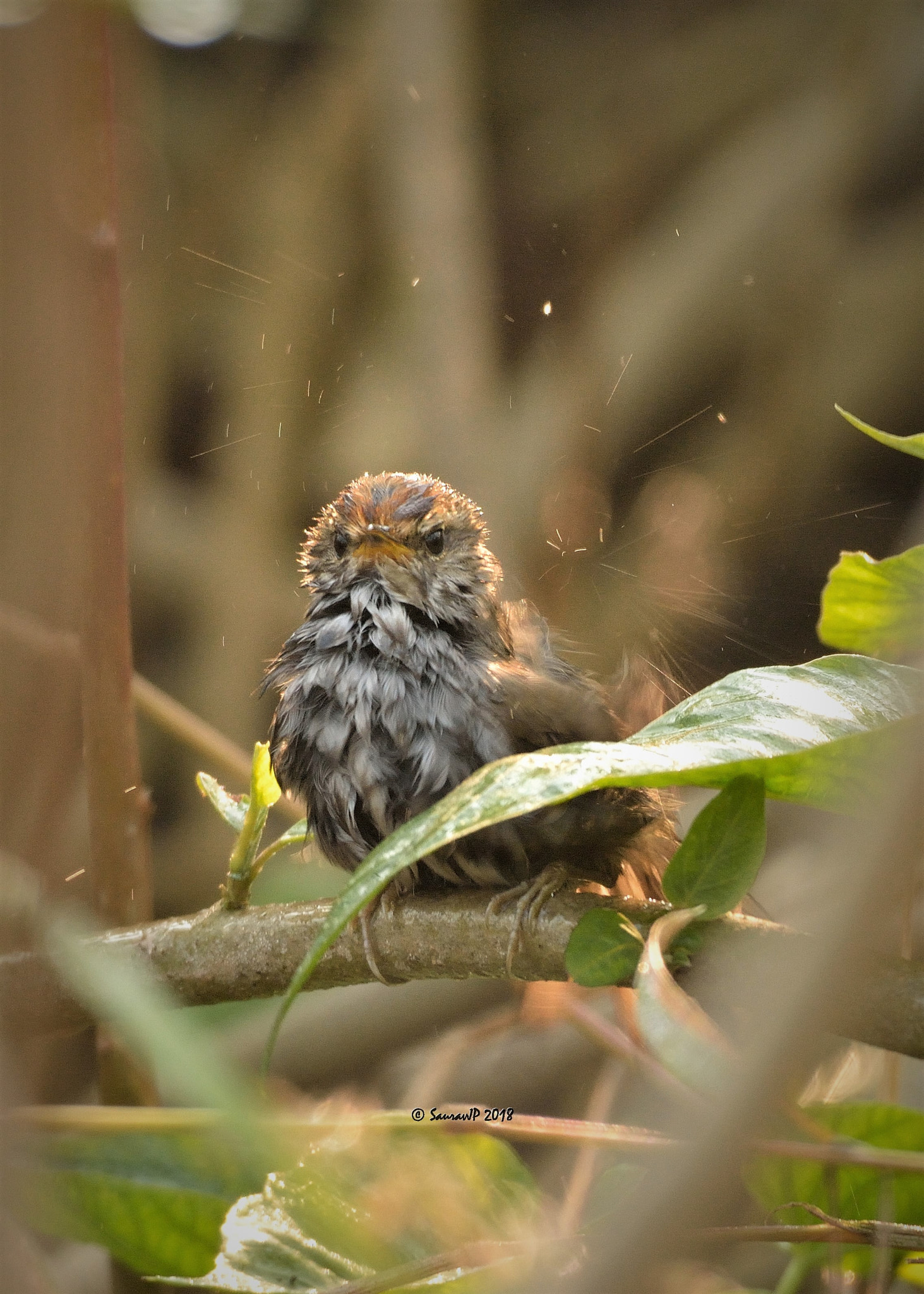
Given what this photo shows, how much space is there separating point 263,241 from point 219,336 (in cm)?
→ 39

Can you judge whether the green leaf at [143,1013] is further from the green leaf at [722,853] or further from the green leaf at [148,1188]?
the green leaf at [722,853]

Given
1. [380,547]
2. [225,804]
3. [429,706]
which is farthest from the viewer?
[380,547]

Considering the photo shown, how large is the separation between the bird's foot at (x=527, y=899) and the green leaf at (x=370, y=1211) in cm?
24

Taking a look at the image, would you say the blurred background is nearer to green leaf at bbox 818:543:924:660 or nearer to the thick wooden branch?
the thick wooden branch

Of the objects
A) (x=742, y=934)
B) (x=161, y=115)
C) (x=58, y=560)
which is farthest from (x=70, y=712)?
(x=161, y=115)

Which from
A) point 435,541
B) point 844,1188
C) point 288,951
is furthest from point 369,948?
point 435,541

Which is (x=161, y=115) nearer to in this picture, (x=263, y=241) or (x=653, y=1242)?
(x=263, y=241)

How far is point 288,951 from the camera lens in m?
1.32

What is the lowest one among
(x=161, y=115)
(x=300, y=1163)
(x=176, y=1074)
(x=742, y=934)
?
(x=300, y=1163)

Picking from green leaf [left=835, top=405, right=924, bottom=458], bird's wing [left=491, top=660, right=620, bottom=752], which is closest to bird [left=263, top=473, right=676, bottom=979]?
bird's wing [left=491, top=660, right=620, bottom=752]

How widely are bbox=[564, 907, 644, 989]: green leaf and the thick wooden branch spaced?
0.18m

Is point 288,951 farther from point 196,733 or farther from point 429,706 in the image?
point 196,733

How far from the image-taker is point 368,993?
2699mm

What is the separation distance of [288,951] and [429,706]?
1.25ft
